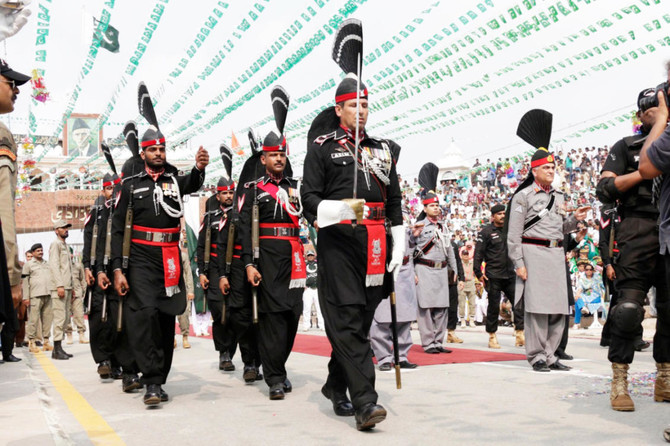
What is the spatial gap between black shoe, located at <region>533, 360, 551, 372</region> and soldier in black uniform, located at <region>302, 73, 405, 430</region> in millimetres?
3003

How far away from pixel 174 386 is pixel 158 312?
3.62 ft

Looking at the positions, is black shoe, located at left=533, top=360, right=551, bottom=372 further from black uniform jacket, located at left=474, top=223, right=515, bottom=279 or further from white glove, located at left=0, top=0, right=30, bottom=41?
white glove, located at left=0, top=0, right=30, bottom=41

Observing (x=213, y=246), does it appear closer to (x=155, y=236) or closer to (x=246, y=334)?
(x=246, y=334)

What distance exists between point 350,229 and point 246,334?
3.48 m

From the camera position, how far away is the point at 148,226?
23.4 feet

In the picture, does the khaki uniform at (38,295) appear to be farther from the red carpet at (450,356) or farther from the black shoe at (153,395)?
the black shoe at (153,395)

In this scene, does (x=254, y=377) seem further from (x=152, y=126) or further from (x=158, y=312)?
(x=152, y=126)

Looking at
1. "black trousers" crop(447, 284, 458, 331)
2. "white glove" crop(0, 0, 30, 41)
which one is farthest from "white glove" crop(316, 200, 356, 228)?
"black trousers" crop(447, 284, 458, 331)

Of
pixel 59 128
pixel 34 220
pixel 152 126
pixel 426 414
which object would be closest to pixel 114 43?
pixel 59 128

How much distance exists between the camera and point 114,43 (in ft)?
49.6

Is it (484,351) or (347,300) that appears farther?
(484,351)

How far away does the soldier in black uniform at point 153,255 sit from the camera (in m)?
6.83

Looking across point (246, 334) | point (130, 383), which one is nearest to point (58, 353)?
point (246, 334)

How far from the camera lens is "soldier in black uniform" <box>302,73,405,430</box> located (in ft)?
17.3
